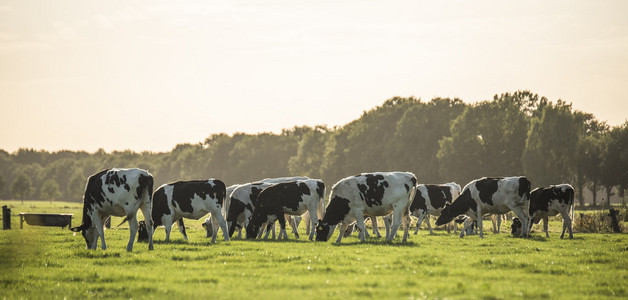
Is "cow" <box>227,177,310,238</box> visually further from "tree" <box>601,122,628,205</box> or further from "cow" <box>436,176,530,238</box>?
"tree" <box>601,122,628,205</box>

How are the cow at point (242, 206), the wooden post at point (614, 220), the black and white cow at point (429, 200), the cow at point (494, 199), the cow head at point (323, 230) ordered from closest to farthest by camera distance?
the cow head at point (323, 230) → the cow at point (494, 199) → the cow at point (242, 206) → the wooden post at point (614, 220) → the black and white cow at point (429, 200)

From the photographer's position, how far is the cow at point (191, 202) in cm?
2917

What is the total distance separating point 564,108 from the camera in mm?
84938

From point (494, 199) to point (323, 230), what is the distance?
9.14m

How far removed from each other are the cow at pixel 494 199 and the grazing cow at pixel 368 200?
5769mm

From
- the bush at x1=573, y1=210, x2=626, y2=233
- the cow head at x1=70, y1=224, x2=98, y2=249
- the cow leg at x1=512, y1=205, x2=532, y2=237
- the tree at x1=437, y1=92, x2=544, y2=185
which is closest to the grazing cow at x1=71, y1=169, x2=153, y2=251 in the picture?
the cow head at x1=70, y1=224, x2=98, y2=249

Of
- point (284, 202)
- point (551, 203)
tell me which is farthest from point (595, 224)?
point (284, 202)

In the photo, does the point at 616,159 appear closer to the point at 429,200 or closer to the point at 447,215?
the point at 429,200

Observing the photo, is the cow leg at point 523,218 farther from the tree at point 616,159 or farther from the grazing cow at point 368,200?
the tree at point 616,159

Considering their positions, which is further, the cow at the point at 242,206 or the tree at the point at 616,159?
the tree at the point at 616,159

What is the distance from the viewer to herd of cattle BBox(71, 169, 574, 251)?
23.7 m

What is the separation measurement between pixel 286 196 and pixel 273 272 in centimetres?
1393

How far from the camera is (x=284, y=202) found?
101 ft

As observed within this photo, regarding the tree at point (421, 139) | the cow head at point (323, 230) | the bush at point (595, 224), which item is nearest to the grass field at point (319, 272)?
the cow head at point (323, 230)
